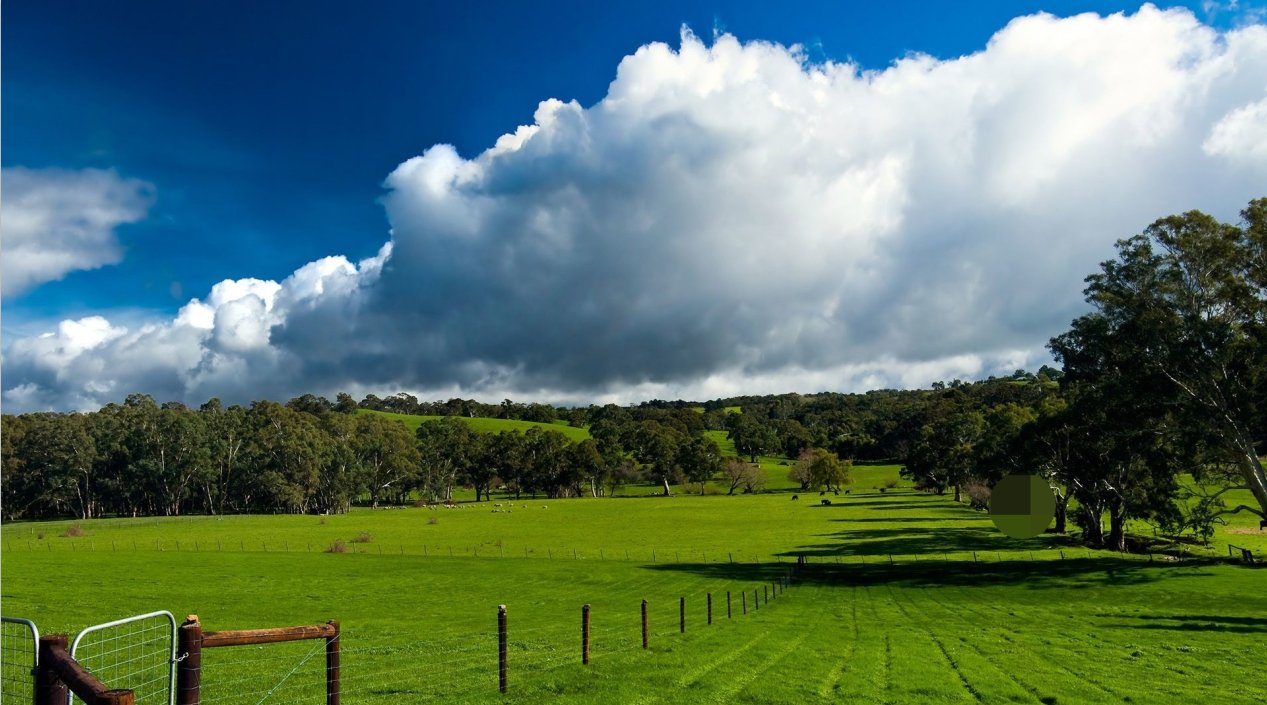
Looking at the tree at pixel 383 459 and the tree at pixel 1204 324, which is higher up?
the tree at pixel 1204 324

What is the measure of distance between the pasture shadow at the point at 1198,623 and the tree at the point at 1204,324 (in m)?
13.4

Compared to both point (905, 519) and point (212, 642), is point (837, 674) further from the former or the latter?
point (905, 519)

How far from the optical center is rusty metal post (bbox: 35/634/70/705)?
5.80m

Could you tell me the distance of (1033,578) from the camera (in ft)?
152

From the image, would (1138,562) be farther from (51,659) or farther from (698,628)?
(51,659)

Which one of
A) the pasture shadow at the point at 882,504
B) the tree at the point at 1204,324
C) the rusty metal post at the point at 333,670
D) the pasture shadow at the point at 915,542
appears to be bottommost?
the pasture shadow at the point at 882,504

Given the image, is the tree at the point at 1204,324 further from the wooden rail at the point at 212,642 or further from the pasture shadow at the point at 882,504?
the pasture shadow at the point at 882,504

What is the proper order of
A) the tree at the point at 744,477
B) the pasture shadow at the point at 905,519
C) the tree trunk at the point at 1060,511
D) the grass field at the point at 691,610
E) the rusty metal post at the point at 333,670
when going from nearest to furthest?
the rusty metal post at the point at 333,670
the grass field at the point at 691,610
the tree trunk at the point at 1060,511
the pasture shadow at the point at 905,519
the tree at the point at 744,477

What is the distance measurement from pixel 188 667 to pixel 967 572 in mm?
51735

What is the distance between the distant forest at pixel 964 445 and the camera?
41.4 metres

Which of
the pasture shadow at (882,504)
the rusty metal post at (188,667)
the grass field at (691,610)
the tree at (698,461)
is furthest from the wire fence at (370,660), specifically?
the tree at (698,461)

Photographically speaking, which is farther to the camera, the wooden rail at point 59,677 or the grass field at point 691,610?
the grass field at point 691,610

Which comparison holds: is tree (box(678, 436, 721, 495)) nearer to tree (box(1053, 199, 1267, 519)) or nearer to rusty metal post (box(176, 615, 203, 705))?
tree (box(1053, 199, 1267, 519))

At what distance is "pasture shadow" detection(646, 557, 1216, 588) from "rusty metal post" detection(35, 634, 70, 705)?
4232cm
